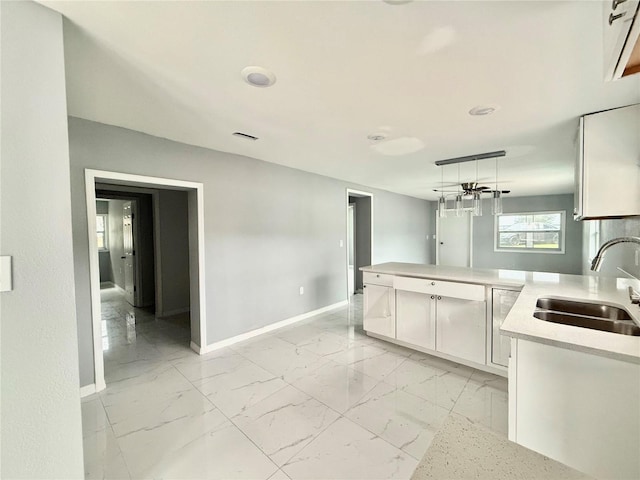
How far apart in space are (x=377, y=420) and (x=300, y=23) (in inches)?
98.7

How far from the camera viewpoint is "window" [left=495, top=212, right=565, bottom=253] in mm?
6941

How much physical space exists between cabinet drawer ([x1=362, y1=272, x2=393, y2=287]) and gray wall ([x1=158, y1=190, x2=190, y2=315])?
128 inches

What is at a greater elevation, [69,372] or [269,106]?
[269,106]

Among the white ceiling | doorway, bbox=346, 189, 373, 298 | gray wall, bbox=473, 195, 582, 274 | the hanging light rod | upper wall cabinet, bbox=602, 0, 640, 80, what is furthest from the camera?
gray wall, bbox=473, 195, 582, 274

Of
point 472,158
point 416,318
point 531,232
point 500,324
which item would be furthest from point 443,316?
point 531,232

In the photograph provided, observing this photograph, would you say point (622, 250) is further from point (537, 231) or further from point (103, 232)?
point (103, 232)

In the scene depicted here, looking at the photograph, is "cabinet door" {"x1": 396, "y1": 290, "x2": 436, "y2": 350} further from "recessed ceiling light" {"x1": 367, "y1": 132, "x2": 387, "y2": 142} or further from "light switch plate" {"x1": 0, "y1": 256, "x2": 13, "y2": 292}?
"light switch plate" {"x1": 0, "y1": 256, "x2": 13, "y2": 292}

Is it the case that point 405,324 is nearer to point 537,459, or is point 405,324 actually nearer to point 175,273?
point 537,459

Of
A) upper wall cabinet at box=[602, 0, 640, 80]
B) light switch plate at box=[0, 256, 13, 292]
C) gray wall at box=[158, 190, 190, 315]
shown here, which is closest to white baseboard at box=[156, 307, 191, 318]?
gray wall at box=[158, 190, 190, 315]

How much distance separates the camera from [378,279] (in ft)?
11.0

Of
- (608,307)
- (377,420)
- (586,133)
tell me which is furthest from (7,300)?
(586,133)

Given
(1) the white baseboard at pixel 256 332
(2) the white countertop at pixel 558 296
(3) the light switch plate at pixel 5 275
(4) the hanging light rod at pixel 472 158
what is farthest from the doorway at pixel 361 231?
(3) the light switch plate at pixel 5 275

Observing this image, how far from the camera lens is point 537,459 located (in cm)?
60

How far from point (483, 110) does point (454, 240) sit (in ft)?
22.7
